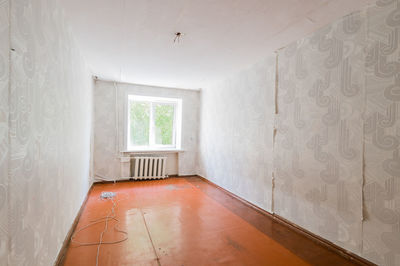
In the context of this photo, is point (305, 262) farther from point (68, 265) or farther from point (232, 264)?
point (68, 265)

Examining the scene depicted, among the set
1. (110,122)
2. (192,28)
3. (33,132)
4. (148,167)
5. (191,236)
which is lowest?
(191,236)

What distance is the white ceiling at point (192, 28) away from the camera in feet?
5.70

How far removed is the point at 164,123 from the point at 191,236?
10.8 ft

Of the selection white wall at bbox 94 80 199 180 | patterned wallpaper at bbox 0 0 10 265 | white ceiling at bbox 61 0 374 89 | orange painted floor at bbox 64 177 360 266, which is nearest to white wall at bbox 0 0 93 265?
patterned wallpaper at bbox 0 0 10 265

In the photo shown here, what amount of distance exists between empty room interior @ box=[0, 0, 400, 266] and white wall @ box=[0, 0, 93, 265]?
11 millimetres

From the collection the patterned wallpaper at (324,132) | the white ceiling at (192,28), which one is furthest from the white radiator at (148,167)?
the patterned wallpaper at (324,132)

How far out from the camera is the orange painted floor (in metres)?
1.80

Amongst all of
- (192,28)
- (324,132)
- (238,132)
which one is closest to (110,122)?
(238,132)

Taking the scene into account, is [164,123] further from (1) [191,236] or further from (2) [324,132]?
(2) [324,132]

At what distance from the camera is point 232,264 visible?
68.5 inches

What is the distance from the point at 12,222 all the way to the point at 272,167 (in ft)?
8.58

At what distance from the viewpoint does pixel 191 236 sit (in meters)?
2.18

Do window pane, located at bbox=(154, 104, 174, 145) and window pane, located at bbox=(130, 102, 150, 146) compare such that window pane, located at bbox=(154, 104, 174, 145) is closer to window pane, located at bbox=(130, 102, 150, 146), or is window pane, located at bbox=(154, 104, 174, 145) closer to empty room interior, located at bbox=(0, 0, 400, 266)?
window pane, located at bbox=(130, 102, 150, 146)

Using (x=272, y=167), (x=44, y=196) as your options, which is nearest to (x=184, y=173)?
(x=272, y=167)
